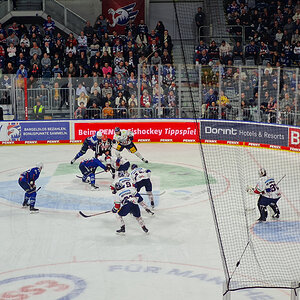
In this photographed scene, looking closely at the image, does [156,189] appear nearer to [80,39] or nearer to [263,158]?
[263,158]

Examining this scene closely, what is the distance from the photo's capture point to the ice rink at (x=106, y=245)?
350 inches

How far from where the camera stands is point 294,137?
18.8 meters

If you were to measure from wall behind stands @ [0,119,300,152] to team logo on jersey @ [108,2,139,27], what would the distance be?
6.84 metres

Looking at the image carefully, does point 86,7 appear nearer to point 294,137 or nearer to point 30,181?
point 294,137

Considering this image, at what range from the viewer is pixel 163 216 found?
12734mm

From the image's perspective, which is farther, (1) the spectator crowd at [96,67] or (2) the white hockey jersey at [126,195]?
(1) the spectator crowd at [96,67]

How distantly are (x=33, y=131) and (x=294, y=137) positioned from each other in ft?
27.8

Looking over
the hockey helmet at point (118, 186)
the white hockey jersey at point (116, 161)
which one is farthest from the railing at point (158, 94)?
the hockey helmet at point (118, 186)

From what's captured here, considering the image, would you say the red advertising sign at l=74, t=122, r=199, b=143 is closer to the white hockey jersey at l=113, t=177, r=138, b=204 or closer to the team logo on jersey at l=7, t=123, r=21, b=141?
the team logo on jersey at l=7, t=123, r=21, b=141

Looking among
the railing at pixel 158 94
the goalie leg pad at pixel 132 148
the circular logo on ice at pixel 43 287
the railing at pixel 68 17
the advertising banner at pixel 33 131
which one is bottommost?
the circular logo on ice at pixel 43 287

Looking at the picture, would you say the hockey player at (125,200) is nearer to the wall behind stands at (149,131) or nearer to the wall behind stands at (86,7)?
the wall behind stands at (149,131)

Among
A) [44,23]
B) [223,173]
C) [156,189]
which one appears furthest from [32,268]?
[44,23]

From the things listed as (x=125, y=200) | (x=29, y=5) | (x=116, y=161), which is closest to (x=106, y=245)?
(x=125, y=200)

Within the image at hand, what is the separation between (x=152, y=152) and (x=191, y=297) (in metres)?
11.1
